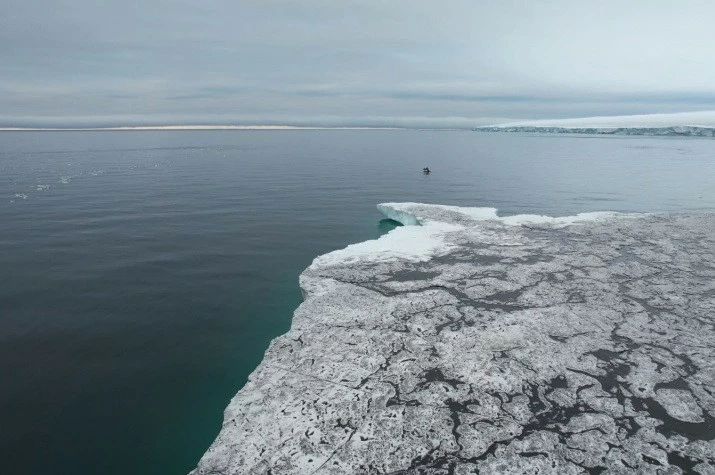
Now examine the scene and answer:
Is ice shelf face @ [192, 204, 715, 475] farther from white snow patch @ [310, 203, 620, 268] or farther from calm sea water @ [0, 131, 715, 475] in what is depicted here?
calm sea water @ [0, 131, 715, 475]

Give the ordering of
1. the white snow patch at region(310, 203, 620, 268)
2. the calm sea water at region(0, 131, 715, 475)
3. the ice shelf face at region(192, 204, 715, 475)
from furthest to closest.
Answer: the white snow patch at region(310, 203, 620, 268) → the calm sea water at region(0, 131, 715, 475) → the ice shelf face at region(192, 204, 715, 475)

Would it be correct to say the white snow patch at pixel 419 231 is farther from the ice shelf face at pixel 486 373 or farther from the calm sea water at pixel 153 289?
the calm sea water at pixel 153 289

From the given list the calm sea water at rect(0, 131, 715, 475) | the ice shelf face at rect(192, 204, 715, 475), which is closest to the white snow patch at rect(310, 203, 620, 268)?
the ice shelf face at rect(192, 204, 715, 475)

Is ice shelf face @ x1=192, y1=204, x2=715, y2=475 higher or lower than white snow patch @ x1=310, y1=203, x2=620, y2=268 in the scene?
lower

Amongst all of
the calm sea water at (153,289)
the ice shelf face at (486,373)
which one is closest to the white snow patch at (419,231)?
the ice shelf face at (486,373)

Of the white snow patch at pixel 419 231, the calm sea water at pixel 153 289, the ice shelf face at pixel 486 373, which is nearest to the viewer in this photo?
the ice shelf face at pixel 486 373

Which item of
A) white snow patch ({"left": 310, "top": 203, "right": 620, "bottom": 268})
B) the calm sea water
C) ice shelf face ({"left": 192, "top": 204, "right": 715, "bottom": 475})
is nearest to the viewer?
ice shelf face ({"left": 192, "top": 204, "right": 715, "bottom": 475})
